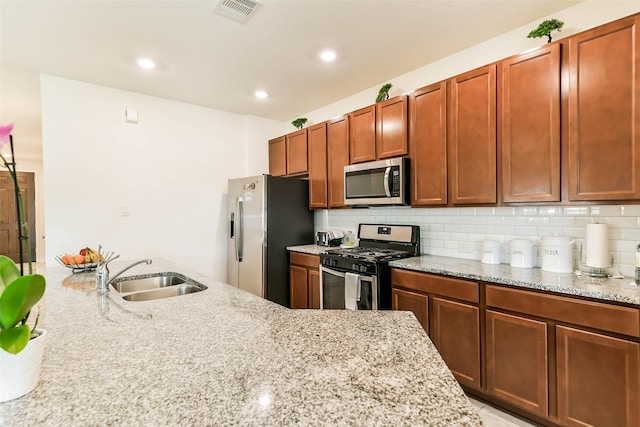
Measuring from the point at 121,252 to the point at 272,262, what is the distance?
159 centimetres

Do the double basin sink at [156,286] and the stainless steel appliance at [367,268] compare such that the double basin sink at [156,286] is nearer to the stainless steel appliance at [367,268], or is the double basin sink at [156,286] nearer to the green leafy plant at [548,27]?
the stainless steel appliance at [367,268]

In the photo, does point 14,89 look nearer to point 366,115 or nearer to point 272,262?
point 272,262

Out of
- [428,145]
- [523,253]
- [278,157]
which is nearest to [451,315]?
[523,253]

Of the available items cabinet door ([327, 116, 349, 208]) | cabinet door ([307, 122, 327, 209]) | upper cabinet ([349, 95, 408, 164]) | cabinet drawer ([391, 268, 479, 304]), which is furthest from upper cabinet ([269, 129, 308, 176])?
cabinet drawer ([391, 268, 479, 304])

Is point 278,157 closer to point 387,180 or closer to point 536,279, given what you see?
point 387,180

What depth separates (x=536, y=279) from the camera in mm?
1892

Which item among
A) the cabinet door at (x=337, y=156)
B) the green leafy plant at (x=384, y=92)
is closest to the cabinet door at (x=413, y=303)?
the cabinet door at (x=337, y=156)

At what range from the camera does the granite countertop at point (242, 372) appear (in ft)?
2.07

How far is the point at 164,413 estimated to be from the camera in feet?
2.10

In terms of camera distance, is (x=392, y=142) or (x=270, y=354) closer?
(x=270, y=354)

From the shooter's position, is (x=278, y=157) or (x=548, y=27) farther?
(x=278, y=157)

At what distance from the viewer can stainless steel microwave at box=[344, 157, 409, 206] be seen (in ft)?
9.20

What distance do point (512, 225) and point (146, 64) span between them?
132 inches

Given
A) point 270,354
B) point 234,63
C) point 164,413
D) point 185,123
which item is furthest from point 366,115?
point 164,413
